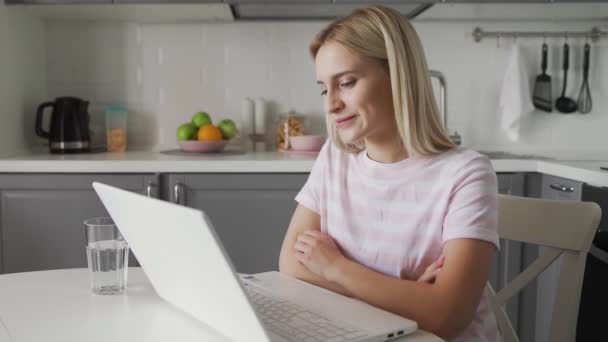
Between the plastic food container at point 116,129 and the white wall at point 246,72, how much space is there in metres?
0.10

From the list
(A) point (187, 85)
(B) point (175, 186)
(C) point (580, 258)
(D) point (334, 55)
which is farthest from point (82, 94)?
(C) point (580, 258)

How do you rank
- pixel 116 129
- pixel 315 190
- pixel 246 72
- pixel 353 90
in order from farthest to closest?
pixel 246 72 < pixel 116 129 < pixel 315 190 < pixel 353 90

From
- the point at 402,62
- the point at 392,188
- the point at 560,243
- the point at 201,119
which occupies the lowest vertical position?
the point at 560,243

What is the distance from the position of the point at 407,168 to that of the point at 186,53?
1.90m

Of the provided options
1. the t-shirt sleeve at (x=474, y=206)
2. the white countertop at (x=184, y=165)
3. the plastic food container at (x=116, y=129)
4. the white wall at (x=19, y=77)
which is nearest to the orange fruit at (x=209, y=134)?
the white countertop at (x=184, y=165)

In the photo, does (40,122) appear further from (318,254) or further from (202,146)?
(318,254)

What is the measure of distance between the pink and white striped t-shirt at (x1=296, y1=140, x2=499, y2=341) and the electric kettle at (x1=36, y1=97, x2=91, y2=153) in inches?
64.2

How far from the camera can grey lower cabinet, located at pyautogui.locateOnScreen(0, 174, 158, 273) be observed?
7.64 ft

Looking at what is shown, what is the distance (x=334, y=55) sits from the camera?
45.9 inches

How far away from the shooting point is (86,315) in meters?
0.94

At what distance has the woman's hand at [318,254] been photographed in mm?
1072

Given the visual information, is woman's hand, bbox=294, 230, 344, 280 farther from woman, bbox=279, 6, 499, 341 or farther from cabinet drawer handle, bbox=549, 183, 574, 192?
cabinet drawer handle, bbox=549, 183, 574, 192

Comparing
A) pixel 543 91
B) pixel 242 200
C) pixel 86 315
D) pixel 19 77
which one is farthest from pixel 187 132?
pixel 86 315

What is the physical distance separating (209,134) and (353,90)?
4.93ft
